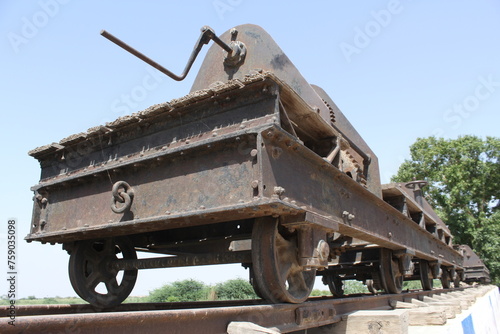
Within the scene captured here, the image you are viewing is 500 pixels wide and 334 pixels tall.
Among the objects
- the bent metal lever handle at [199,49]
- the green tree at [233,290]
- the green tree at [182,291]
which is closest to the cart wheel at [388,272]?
the bent metal lever handle at [199,49]

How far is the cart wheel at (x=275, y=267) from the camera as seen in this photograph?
12.0 ft

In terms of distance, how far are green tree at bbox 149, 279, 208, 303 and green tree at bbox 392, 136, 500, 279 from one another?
56.8 feet

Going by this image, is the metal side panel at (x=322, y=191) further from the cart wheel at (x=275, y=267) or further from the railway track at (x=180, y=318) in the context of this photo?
the railway track at (x=180, y=318)

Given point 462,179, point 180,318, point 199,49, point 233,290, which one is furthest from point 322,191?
point 462,179

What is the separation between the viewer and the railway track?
1.64 meters

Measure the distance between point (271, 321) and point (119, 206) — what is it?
201 cm

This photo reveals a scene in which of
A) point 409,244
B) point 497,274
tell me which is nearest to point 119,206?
point 409,244

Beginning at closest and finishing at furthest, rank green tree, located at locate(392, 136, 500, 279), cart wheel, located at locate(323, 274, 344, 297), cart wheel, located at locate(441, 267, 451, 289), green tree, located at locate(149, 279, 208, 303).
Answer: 1. cart wheel, located at locate(323, 274, 344, 297)
2. cart wheel, located at locate(441, 267, 451, 289)
3. green tree, located at locate(149, 279, 208, 303)
4. green tree, located at locate(392, 136, 500, 279)

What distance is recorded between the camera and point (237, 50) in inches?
200

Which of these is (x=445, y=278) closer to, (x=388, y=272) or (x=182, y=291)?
(x=388, y=272)

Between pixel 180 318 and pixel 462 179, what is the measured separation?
104ft

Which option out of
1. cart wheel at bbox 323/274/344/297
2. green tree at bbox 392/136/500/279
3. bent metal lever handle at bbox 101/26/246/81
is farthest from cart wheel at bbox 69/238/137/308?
green tree at bbox 392/136/500/279

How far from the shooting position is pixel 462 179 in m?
29.7

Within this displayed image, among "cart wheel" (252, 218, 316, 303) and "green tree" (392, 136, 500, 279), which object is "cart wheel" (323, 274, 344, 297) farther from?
"green tree" (392, 136, 500, 279)
